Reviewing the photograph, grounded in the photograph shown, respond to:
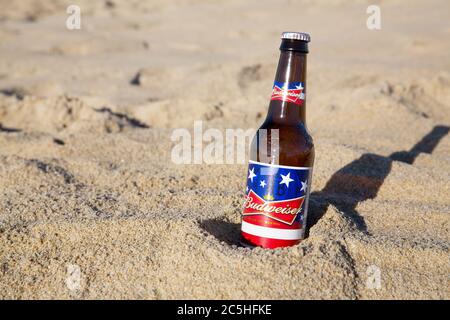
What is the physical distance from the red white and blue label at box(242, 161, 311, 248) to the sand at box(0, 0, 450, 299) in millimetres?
95

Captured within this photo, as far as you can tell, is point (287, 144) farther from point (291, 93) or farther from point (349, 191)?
point (349, 191)

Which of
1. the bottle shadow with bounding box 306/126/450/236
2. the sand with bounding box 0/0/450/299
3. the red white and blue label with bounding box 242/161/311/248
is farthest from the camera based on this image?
the bottle shadow with bounding box 306/126/450/236

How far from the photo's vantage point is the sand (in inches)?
72.4

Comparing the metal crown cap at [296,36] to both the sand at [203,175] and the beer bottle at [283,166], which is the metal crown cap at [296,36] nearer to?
the beer bottle at [283,166]

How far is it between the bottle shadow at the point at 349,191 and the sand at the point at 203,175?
0.01 meters

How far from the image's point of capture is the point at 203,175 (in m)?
2.90

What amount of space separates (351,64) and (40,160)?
4.01 m

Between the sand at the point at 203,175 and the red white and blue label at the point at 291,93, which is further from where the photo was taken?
the red white and blue label at the point at 291,93

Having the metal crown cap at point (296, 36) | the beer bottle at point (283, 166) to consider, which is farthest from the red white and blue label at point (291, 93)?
the metal crown cap at point (296, 36)

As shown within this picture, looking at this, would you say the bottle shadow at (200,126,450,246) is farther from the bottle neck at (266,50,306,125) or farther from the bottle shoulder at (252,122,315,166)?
the bottle neck at (266,50,306,125)

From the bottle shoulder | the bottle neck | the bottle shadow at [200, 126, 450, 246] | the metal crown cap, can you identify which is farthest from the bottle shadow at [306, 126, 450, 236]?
the metal crown cap

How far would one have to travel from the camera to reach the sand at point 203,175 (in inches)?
72.4

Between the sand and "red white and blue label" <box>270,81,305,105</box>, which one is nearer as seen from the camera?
the sand

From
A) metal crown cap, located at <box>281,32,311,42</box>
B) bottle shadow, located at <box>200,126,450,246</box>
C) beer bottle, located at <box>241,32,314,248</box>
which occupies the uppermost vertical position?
metal crown cap, located at <box>281,32,311,42</box>
